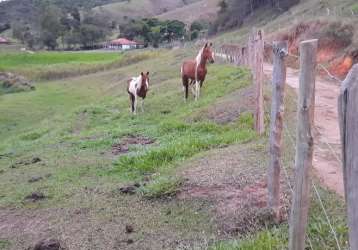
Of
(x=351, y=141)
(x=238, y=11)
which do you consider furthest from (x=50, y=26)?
(x=351, y=141)

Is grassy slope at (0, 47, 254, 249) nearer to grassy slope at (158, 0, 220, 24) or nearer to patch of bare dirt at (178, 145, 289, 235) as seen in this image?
patch of bare dirt at (178, 145, 289, 235)

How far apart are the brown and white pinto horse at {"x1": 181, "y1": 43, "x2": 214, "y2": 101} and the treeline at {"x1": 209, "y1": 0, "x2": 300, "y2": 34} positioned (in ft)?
148

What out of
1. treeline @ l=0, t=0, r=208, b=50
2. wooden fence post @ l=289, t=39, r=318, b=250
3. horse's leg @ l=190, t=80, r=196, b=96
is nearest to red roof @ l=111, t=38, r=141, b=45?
treeline @ l=0, t=0, r=208, b=50

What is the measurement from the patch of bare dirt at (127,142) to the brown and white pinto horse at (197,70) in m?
4.79

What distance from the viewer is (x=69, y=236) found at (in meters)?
6.70

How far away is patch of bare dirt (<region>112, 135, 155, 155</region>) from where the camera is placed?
11.4 metres

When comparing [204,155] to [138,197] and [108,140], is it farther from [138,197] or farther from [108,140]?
[108,140]

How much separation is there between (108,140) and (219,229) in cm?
691

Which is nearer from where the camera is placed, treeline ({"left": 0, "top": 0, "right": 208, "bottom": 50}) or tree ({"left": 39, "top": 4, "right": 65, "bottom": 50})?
tree ({"left": 39, "top": 4, "right": 65, "bottom": 50})

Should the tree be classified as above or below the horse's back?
above

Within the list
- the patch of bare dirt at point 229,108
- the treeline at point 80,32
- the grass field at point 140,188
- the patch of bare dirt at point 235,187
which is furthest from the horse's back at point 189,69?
the treeline at point 80,32

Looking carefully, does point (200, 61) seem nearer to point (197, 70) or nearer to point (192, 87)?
point (197, 70)

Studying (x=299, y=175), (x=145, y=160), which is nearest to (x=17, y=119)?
(x=145, y=160)

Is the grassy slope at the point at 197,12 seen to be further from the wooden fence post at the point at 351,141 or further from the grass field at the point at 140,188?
the wooden fence post at the point at 351,141
